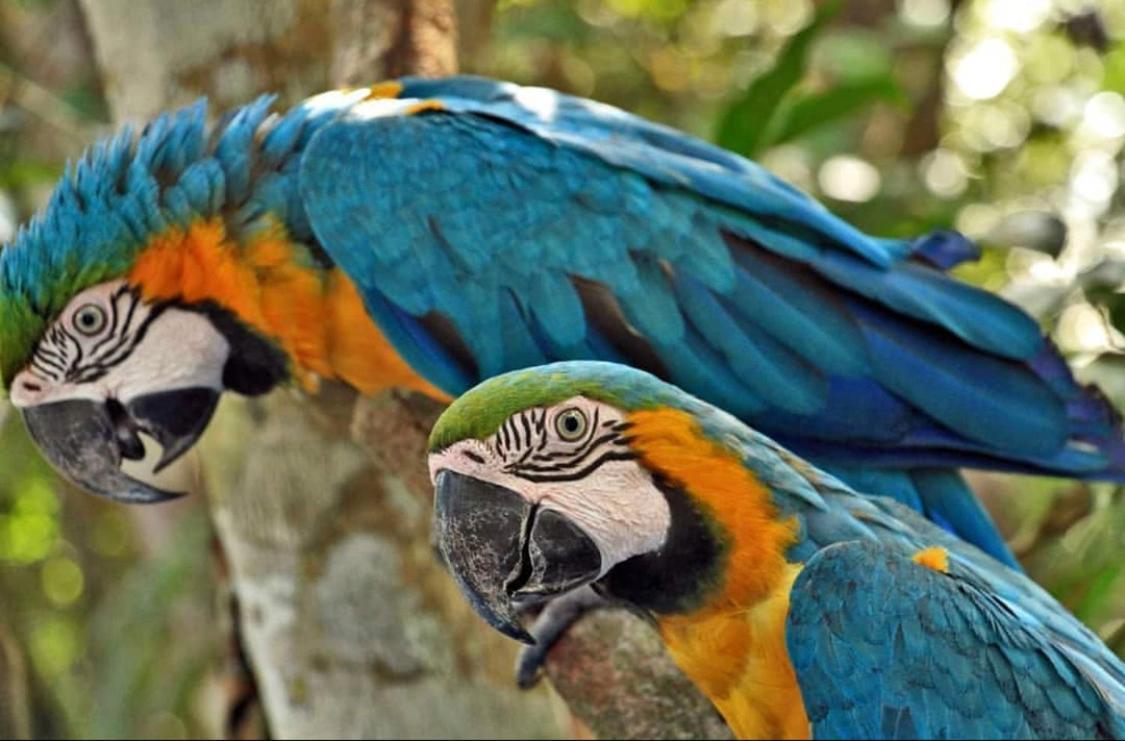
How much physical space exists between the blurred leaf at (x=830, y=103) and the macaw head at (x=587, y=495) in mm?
1434

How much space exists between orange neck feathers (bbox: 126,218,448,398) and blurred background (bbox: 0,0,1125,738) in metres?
0.66

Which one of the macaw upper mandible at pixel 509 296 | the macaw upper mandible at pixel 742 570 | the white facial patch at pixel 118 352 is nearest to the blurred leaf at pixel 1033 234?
the macaw upper mandible at pixel 509 296

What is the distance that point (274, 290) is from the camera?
230 centimetres

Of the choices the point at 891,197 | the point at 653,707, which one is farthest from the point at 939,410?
the point at 891,197

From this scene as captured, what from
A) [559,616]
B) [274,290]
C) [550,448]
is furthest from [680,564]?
[274,290]

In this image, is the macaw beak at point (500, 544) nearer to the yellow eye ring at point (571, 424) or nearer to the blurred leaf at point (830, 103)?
the yellow eye ring at point (571, 424)

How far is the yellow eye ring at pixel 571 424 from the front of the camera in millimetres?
1558

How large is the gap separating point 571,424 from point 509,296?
2.29 ft

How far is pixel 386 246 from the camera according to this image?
2.23 meters

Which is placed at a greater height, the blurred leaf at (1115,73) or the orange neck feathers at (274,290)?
the blurred leaf at (1115,73)

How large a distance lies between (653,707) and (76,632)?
3.76 metres

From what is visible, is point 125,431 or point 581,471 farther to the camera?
point 125,431

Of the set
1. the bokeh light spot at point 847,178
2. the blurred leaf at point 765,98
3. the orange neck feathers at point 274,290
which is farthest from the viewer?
the bokeh light spot at point 847,178

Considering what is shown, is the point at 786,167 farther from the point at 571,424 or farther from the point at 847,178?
the point at 571,424
